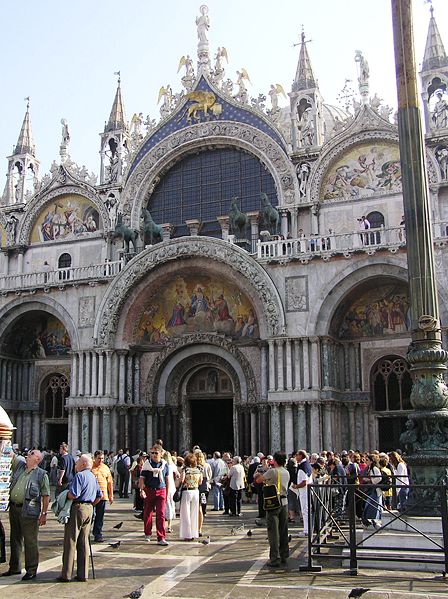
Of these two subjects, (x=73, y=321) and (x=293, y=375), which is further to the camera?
(x=73, y=321)

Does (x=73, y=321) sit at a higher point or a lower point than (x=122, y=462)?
higher

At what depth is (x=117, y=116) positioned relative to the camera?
34.1 metres

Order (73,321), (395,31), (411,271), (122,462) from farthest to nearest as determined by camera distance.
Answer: (73,321) < (122,462) < (395,31) < (411,271)

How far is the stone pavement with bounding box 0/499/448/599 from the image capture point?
8859 millimetres

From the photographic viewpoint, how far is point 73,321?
28.9 m

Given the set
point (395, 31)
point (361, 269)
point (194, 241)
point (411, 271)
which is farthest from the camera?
point (194, 241)

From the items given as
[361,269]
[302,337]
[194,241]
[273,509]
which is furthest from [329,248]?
[273,509]

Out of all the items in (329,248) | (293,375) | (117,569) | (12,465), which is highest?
(329,248)

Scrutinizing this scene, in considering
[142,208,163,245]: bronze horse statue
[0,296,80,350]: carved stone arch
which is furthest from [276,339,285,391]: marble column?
[0,296,80,350]: carved stone arch

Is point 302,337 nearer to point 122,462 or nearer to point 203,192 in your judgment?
point 122,462

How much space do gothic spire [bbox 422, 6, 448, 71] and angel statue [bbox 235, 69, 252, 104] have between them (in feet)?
25.2

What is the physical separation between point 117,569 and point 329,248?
17.4 meters

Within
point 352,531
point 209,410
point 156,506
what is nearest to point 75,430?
point 209,410

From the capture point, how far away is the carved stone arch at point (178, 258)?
25734mm
